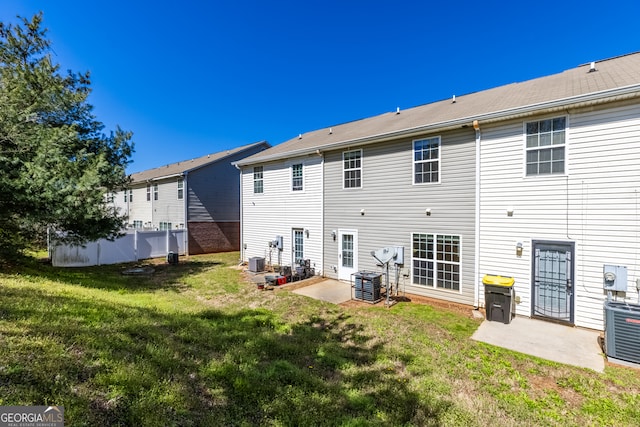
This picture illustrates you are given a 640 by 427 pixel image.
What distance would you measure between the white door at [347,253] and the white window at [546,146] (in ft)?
19.2

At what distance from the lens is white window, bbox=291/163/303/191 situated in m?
12.9

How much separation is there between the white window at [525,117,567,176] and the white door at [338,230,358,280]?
5853mm

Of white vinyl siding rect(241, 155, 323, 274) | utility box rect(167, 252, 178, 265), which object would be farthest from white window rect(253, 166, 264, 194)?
utility box rect(167, 252, 178, 265)

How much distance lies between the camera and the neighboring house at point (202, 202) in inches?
760

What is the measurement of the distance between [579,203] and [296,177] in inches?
387

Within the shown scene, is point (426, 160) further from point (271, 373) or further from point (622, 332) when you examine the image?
point (271, 373)

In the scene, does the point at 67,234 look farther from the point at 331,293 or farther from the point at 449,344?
the point at 449,344

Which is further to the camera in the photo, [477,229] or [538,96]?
[477,229]

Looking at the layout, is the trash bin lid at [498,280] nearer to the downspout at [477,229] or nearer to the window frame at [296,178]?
the downspout at [477,229]

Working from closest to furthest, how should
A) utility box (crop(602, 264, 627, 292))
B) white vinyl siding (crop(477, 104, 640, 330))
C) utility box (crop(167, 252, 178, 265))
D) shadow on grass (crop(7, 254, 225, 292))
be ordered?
1. utility box (crop(602, 264, 627, 292))
2. white vinyl siding (crop(477, 104, 640, 330))
3. shadow on grass (crop(7, 254, 225, 292))
4. utility box (crop(167, 252, 178, 265))

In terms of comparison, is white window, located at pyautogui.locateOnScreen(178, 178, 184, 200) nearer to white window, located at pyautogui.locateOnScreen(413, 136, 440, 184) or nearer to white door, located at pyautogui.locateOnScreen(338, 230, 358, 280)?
white door, located at pyautogui.locateOnScreen(338, 230, 358, 280)

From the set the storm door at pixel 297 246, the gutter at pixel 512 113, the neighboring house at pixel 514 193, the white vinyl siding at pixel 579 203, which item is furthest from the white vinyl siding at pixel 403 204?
the storm door at pixel 297 246

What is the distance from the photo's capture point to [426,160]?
8945mm

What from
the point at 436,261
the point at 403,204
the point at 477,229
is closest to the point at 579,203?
the point at 477,229
